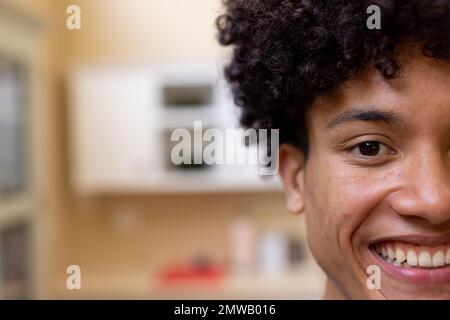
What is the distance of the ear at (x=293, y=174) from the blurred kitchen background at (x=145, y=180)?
2.28 m

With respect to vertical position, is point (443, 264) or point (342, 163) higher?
point (342, 163)

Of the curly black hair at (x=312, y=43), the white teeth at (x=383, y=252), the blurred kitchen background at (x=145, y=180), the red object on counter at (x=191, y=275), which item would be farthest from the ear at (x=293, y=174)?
the red object on counter at (x=191, y=275)

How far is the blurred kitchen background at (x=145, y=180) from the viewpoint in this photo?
3.23 m

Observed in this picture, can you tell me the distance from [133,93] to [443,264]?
2892 mm

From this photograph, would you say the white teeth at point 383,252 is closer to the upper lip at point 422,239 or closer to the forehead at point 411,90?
the upper lip at point 422,239

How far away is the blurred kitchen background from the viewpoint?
3.23 metres

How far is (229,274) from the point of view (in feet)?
11.0

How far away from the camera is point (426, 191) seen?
0.56 m

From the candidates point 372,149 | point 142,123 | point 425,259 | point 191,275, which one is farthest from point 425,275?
point 142,123

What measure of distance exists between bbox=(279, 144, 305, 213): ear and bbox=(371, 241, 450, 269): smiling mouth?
151 mm

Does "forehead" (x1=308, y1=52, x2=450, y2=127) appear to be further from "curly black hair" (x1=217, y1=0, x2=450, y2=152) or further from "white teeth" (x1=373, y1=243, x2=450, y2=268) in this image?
"white teeth" (x1=373, y1=243, x2=450, y2=268)

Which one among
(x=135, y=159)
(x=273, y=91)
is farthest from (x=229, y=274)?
(x=273, y=91)

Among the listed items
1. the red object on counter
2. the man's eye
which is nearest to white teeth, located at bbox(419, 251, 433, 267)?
the man's eye
